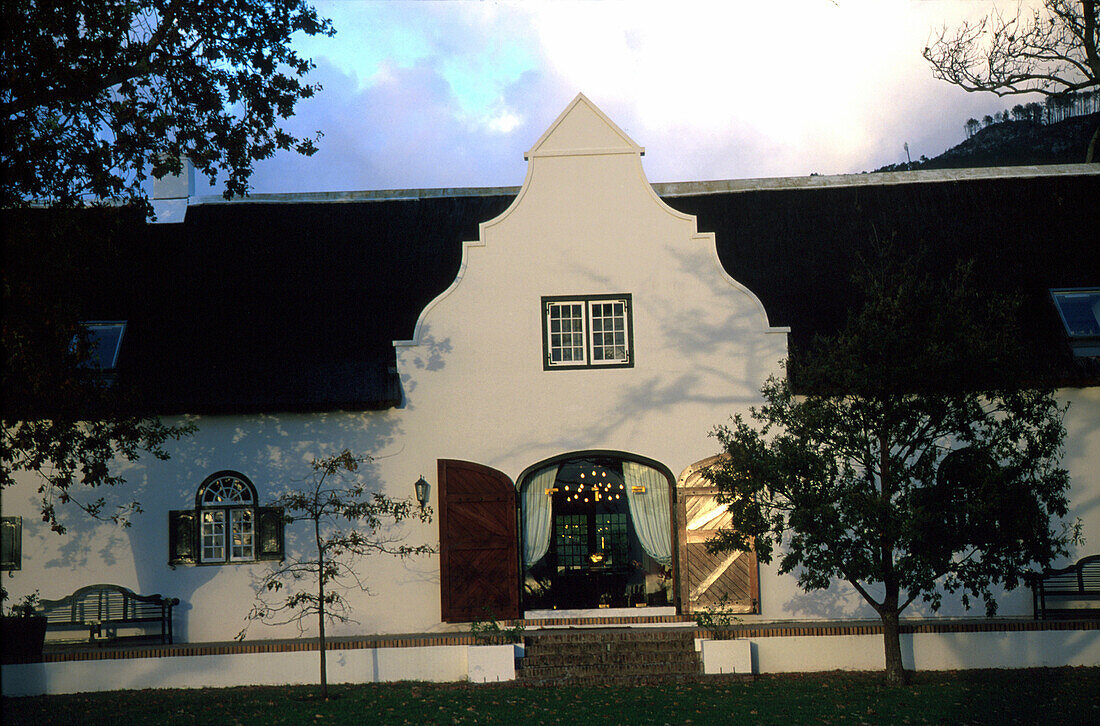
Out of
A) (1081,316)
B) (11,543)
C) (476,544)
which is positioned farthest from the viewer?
(1081,316)

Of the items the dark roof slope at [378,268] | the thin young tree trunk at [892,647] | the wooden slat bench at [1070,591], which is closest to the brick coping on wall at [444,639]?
the wooden slat bench at [1070,591]

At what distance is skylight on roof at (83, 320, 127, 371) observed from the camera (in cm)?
1655

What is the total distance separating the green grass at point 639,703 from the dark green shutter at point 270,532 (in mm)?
2822

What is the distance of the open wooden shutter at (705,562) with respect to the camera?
15977 mm

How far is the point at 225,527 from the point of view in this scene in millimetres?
16125

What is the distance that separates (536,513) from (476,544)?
3.68 ft

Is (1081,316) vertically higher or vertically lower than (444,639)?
higher

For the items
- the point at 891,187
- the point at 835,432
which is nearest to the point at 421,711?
the point at 835,432

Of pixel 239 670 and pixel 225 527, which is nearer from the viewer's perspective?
pixel 239 670

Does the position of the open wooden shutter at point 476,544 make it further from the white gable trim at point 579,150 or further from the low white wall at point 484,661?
the white gable trim at point 579,150

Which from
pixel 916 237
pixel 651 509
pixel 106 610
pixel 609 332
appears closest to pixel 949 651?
pixel 651 509

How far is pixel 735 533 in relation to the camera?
12664mm

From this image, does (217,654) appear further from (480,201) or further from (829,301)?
(829,301)

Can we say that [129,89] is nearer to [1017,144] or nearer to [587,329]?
[587,329]
